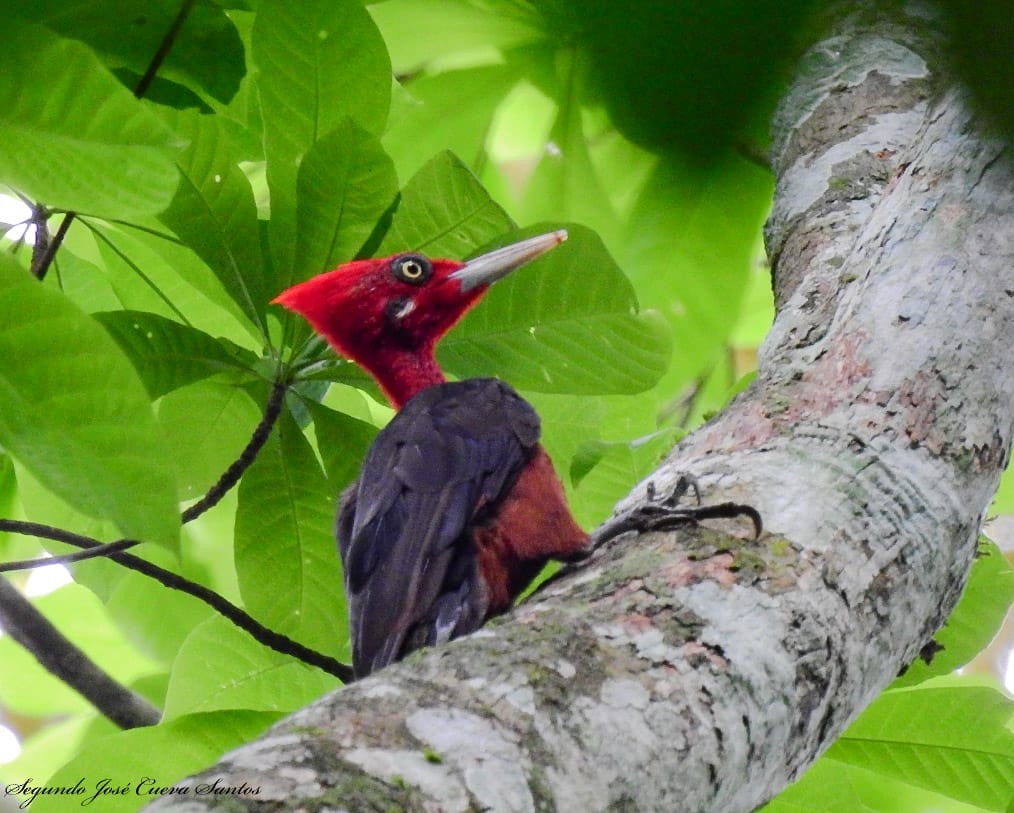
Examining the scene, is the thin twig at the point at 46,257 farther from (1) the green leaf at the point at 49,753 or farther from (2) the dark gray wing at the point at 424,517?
(1) the green leaf at the point at 49,753

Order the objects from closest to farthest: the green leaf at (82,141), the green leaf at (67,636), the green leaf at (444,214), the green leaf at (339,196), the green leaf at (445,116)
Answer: the green leaf at (82,141) < the green leaf at (339,196) < the green leaf at (444,214) < the green leaf at (445,116) < the green leaf at (67,636)

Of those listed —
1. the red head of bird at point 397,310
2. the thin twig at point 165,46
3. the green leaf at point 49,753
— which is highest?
the thin twig at point 165,46

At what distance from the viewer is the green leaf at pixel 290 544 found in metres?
2.98

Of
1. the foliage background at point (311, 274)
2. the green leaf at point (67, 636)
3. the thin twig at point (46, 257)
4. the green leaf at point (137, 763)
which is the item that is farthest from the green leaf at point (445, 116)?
the green leaf at point (67, 636)

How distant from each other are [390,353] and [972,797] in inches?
82.3

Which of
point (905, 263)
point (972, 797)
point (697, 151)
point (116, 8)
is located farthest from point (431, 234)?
point (697, 151)

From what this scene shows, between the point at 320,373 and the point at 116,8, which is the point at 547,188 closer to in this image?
the point at 320,373

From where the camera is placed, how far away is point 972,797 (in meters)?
2.93

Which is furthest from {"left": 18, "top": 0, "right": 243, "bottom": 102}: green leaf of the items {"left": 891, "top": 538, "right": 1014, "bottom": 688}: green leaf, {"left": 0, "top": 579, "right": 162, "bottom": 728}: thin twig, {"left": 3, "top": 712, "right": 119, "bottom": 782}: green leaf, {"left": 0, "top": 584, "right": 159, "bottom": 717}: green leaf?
{"left": 3, "top": 712, "right": 119, "bottom": 782}: green leaf

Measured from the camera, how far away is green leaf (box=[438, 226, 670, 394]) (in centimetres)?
284

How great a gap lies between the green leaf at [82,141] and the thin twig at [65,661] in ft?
6.10

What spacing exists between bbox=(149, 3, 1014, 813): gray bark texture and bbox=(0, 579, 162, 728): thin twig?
193 cm

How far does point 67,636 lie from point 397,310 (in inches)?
74.9

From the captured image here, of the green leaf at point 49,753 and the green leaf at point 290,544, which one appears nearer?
the green leaf at point 290,544
